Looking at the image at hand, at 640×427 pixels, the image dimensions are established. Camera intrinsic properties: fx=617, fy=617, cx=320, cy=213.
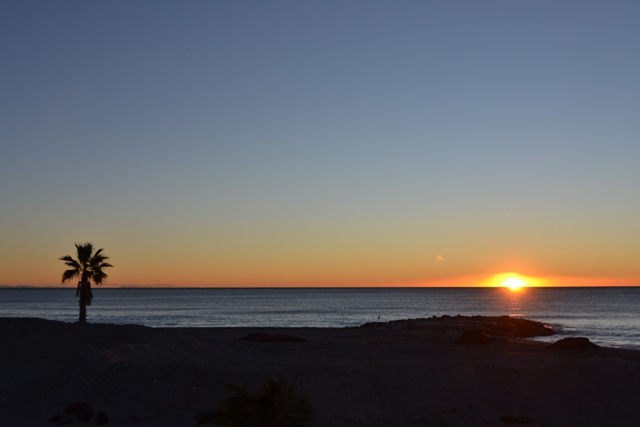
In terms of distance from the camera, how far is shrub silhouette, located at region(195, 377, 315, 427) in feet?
37.9

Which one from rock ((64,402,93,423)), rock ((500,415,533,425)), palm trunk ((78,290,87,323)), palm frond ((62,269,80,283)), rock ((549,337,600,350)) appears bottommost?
rock ((500,415,533,425))

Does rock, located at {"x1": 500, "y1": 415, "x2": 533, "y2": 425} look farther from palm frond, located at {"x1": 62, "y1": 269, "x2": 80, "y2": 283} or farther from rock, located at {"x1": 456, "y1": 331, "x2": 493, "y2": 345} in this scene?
A: palm frond, located at {"x1": 62, "y1": 269, "x2": 80, "y2": 283}

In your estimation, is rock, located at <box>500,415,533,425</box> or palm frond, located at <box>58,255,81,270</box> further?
palm frond, located at <box>58,255,81,270</box>

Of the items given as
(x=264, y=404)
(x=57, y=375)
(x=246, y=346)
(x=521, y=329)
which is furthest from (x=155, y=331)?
(x=521, y=329)

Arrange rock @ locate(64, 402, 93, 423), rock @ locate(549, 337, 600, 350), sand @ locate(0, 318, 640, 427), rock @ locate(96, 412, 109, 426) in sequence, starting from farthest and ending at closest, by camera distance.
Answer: rock @ locate(549, 337, 600, 350), sand @ locate(0, 318, 640, 427), rock @ locate(64, 402, 93, 423), rock @ locate(96, 412, 109, 426)

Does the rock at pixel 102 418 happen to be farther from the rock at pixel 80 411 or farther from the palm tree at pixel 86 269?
the palm tree at pixel 86 269

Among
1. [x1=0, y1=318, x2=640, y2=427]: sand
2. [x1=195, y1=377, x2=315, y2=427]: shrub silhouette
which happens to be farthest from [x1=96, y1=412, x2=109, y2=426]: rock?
[x1=195, y1=377, x2=315, y2=427]: shrub silhouette

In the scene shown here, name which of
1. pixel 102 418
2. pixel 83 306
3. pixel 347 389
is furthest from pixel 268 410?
pixel 83 306

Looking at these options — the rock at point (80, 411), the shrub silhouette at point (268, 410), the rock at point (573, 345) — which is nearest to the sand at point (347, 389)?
the rock at point (80, 411)

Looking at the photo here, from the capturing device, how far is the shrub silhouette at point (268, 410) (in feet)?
37.9

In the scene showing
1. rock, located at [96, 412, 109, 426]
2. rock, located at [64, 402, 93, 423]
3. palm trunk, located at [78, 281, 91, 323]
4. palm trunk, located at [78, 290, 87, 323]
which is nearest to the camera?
rock, located at [96, 412, 109, 426]

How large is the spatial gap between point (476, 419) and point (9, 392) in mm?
15271

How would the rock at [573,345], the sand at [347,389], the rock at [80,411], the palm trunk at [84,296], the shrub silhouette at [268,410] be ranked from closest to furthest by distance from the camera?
the shrub silhouette at [268,410] < the rock at [80,411] < the sand at [347,389] < the rock at [573,345] < the palm trunk at [84,296]

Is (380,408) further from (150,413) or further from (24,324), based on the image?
(24,324)
